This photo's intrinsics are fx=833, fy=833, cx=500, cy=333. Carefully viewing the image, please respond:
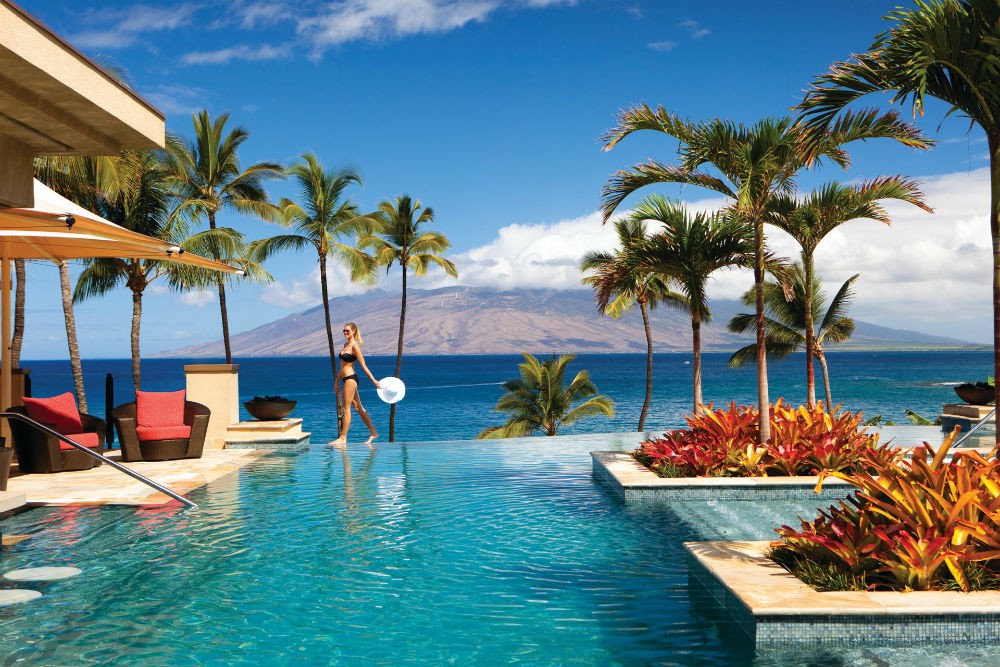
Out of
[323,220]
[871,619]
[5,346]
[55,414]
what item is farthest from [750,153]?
[323,220]

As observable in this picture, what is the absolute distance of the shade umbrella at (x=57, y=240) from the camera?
753cm

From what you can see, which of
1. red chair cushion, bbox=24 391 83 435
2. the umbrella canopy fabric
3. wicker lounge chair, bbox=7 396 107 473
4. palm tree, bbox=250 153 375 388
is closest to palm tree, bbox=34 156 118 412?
the umbrella canopy fabric

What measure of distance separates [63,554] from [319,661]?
126 inches

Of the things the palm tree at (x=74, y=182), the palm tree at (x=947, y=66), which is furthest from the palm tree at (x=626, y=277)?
the palm tree at (x=74, y=182)

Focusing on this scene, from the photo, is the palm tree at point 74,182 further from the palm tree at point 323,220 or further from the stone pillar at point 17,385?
the palm tree at point 323,220

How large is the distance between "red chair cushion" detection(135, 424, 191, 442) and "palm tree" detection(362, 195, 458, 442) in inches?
792

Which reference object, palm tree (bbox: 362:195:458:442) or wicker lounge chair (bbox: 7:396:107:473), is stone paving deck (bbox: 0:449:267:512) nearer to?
wicker lounge chair (bbox: 7:396:107:473)

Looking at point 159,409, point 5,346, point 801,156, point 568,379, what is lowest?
point 568,379

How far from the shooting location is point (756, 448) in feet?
31.9

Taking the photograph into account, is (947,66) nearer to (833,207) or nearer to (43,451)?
(833,207)

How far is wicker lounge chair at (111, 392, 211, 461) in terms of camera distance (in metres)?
11.2

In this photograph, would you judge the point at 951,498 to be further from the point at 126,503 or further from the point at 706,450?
the point at 126,503

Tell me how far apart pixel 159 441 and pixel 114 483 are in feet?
6.28

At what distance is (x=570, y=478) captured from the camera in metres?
10.6
